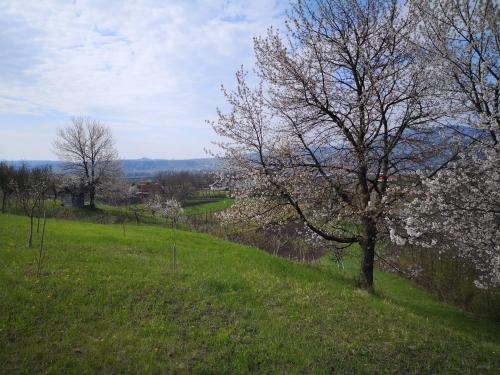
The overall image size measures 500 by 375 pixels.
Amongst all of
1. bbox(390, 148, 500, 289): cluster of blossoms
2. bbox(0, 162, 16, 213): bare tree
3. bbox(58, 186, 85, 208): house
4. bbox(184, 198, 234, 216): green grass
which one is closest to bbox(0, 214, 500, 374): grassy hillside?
bbox(390, 148, 500, 289): cluster of blossoms

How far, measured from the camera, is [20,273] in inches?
361

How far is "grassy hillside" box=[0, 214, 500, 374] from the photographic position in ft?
19.4

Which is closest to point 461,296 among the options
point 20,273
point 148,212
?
point 20,273

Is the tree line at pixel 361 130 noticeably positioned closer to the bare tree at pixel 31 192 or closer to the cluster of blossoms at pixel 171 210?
the bare tree at pixel 31 192

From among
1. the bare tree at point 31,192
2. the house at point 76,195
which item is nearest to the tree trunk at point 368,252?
the bare tree at point 31,192

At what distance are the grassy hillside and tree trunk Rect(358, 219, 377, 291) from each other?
880 mm

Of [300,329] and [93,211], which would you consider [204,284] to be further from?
[93,211]

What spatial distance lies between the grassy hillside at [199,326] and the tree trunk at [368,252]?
0.88 m

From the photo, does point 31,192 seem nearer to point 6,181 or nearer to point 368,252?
point 6,181

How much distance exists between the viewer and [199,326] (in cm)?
723

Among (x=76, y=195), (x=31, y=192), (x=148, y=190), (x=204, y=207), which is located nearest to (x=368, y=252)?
(x=31, y=192)

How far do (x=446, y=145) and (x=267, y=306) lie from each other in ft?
22.9

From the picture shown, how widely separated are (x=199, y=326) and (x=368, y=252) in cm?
669

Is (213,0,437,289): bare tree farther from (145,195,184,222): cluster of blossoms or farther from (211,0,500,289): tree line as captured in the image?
(145,195,184,222): cluster of blossoms
